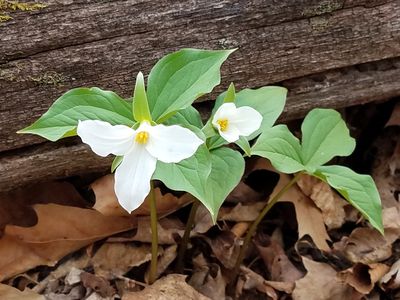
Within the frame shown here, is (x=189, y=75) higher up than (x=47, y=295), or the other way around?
(x=189, y=75)

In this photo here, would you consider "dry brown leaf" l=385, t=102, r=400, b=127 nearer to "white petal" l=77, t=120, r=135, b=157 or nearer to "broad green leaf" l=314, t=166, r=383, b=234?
"broad green leaf" l=314, t=166, r=383, b=234

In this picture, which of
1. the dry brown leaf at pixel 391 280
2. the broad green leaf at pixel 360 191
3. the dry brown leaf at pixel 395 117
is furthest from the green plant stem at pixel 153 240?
the dry brown leaf at pixel 395 117

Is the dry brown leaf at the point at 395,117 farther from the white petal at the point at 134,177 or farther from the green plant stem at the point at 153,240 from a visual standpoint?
the white petal at the point at 134,177

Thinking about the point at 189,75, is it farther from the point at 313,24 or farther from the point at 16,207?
the point at 16,207

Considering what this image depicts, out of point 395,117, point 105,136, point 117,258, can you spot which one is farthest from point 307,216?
point 105,136

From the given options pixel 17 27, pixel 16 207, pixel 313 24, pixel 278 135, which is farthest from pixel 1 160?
pixel 313 24

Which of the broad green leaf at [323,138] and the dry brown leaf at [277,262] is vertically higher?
the broad green leaf at [323,138]

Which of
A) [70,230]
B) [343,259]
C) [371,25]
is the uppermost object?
[371,25]
